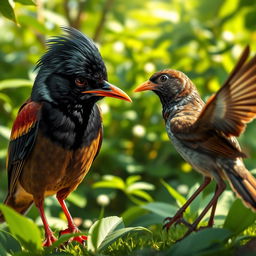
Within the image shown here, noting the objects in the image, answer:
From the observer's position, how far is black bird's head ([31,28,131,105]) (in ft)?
11.6

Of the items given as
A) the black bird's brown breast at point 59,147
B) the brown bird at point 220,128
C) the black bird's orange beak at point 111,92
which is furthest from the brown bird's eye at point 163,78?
the black bird's brown breast at point 59,147

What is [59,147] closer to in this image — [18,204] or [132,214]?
[132,214]

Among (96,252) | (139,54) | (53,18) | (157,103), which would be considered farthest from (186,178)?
(96,252)

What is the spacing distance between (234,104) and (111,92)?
93 centimetres

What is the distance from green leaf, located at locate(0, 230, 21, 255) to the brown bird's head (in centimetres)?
120

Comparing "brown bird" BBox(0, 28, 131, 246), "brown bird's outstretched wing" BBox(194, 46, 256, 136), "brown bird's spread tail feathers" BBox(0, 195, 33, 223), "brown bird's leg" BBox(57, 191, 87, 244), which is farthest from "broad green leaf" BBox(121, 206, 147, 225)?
"brown bird's outstretched wing" BBox(194, 46, 256, 136)

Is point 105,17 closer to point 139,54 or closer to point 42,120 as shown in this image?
point 139,54

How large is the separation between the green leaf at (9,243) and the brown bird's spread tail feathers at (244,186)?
130cm

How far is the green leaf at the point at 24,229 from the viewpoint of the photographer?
2.73 metres

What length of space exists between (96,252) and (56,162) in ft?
Result: 2.55

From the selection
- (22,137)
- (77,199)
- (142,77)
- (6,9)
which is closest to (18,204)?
(22,137)

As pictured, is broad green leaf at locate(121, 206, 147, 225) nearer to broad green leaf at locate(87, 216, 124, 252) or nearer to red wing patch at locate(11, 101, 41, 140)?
broad green leaf at locate(87, 216, 124, 252)

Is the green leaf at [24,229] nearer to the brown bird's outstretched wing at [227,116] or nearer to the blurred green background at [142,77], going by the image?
the brown bird's outstretched wing at [227,116]

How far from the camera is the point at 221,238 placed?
281 centimetres
